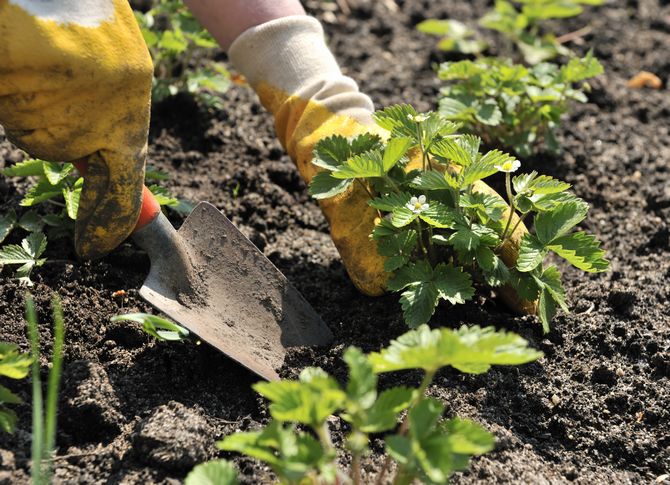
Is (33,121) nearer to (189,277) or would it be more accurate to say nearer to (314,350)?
(189,277)

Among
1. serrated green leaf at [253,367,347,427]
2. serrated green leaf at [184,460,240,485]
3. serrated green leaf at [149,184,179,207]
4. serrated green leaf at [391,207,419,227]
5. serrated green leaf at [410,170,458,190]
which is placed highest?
serrated green leaf at [253,367,347,427]

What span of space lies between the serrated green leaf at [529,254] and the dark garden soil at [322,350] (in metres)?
0.25

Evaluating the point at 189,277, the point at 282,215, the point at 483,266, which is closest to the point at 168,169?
the point at 282,215

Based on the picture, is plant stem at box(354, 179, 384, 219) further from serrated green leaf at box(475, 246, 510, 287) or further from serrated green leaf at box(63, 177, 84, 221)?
serrated green leaf at box(63, 177, 84, 221)

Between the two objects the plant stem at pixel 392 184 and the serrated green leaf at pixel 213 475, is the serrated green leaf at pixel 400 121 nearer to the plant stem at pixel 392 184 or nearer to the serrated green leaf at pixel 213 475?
the plant stem at pixel 392 184

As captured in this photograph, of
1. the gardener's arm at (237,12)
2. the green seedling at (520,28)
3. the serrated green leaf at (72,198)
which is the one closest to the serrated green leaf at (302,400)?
the serrated green leaf at (72,198)

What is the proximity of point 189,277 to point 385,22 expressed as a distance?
205cm

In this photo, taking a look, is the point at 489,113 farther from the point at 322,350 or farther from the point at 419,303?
the point at 322,350

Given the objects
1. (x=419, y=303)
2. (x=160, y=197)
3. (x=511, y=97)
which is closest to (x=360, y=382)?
(x=419, y=303)

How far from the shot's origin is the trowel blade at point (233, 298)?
82.6 inches

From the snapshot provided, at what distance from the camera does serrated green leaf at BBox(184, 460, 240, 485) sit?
146 cm

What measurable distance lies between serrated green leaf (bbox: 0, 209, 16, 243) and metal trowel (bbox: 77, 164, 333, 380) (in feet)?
1.25

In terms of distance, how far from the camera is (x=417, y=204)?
2.04m

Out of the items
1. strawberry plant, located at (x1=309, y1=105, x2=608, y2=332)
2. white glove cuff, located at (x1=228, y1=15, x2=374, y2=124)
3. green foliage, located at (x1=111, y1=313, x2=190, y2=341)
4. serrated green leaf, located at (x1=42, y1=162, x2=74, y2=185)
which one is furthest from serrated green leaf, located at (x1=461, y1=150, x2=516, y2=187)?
serrated green leaf, located at (x1=42, y1=162, x2=74, y2=185)
